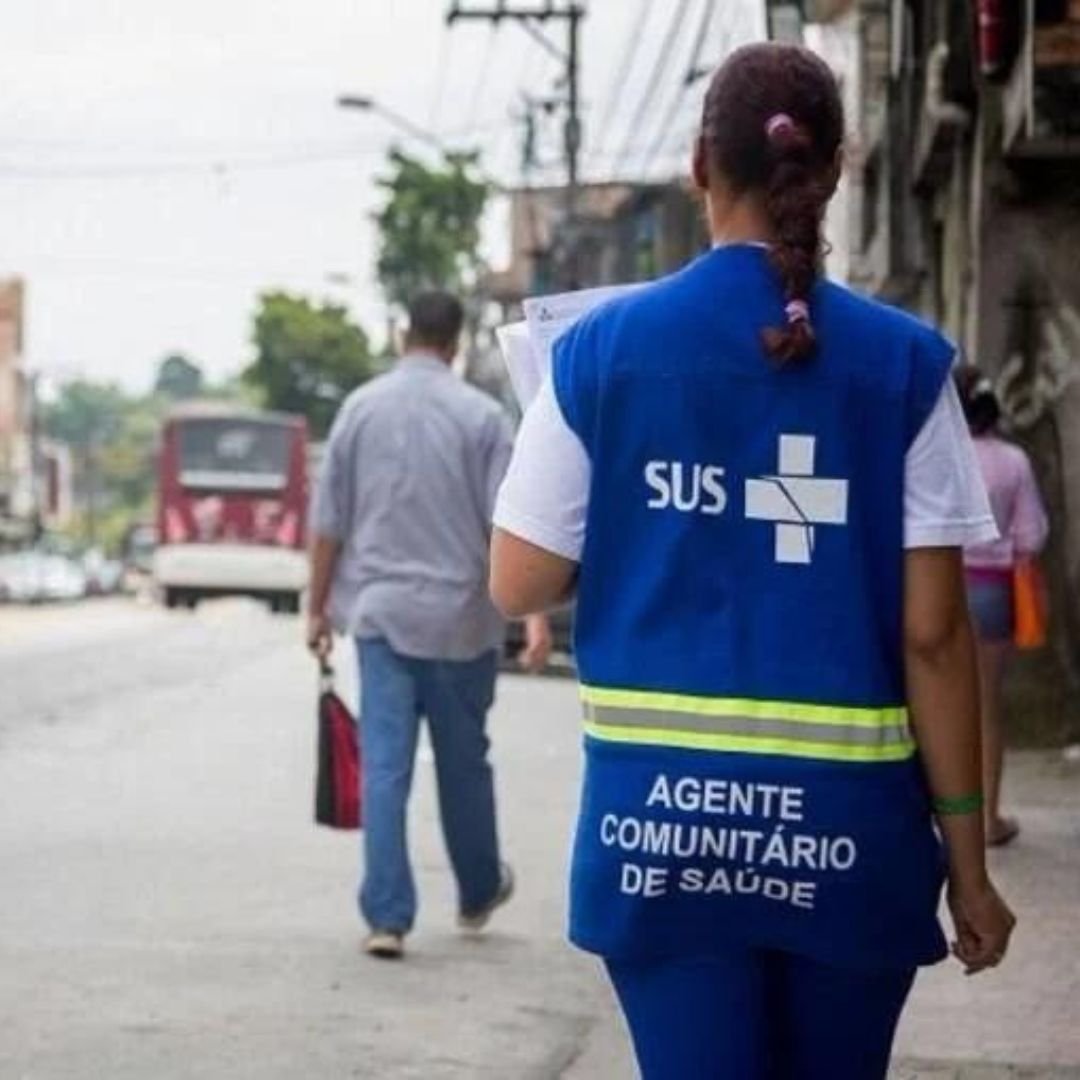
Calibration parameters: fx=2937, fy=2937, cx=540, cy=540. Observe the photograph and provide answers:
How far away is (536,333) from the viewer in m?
4.19

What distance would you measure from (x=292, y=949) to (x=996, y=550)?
3.24 meters

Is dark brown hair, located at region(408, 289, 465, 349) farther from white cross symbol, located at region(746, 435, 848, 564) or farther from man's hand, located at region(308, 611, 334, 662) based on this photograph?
white cross symbol, located at region(746, 435, 848, 564)

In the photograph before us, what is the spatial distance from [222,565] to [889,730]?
48935 millimetres

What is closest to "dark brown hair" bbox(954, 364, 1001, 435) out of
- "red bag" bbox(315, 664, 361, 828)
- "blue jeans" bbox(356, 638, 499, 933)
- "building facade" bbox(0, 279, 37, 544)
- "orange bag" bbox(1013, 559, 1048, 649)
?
"orange bag" bbox(1013, 559, 1048, 649)

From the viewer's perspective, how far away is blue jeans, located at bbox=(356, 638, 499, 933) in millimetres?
8195

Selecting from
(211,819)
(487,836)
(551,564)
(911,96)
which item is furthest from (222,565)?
(551,564)

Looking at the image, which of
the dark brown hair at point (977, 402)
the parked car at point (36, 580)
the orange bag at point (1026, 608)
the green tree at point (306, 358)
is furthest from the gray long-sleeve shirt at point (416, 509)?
the green tree at point (306, 358)

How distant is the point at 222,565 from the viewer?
5216 cm

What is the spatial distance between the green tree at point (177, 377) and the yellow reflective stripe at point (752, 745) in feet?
580

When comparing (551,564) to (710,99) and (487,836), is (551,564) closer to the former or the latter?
(710,99)

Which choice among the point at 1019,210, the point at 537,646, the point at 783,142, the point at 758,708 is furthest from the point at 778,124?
the point at 1019,210

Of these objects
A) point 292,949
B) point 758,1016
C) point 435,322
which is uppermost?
point 435,322

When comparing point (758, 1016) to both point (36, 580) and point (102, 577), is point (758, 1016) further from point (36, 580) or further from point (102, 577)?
point (102, 577)

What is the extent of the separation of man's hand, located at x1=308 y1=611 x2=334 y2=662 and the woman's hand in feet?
15.8
